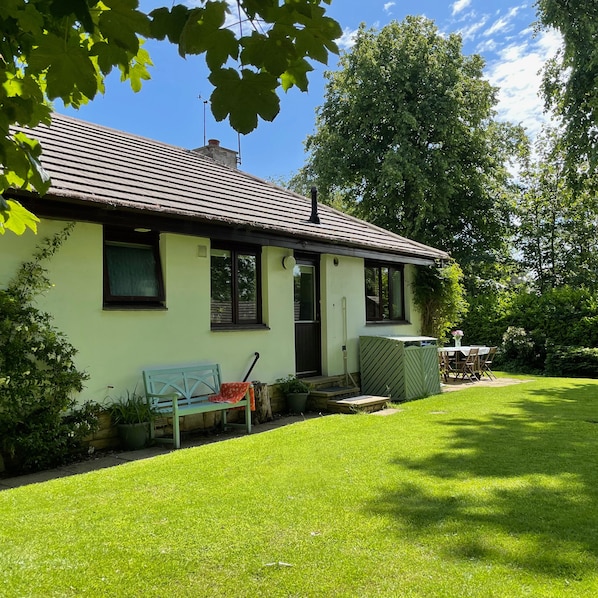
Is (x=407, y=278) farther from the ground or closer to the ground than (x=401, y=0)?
closer to the ground

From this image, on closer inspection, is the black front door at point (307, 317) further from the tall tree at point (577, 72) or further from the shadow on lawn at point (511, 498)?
the tall tree at point (577, 72)

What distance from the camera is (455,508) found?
15.0 ft

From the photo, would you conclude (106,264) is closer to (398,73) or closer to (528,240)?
(398,73)

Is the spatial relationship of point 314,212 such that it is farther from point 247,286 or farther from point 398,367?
point 398,367

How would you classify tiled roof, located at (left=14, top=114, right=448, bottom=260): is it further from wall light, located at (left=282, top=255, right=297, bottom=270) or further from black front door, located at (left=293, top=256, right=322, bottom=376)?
black front door, located at (left=293, top=256, right=322, bottom=376)

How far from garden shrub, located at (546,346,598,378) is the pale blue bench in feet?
38.8

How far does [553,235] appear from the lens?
2747 centimetres

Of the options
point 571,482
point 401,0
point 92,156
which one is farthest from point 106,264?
point 401,0

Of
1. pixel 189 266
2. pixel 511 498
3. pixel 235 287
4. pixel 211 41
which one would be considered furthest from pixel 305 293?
pixel 211 41

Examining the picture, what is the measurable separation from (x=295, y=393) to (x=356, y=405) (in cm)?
114

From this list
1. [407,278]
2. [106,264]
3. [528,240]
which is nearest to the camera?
[106,264]

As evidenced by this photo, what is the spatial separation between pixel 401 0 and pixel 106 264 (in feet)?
69.1

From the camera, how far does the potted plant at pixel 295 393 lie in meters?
10.1

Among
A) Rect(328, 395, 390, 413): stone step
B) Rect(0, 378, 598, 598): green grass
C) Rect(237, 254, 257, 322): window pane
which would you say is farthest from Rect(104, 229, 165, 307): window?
Rect(328, 395, 390, 413): stone step
